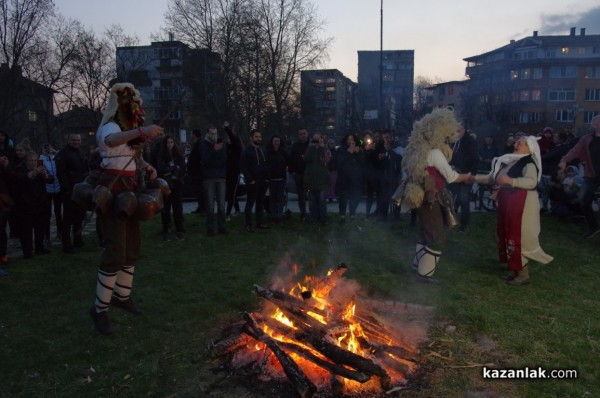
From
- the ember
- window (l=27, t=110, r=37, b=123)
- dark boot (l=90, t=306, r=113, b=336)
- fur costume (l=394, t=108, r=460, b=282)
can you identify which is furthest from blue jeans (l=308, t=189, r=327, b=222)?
window (l=27, t=110, r=37, b=123)

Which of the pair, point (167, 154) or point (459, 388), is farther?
point (167, 154)

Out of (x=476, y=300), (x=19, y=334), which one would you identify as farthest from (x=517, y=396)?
(x=19, y=334)

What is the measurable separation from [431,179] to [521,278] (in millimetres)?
1821

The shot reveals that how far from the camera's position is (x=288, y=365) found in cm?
341

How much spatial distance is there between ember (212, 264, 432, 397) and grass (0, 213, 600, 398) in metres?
0.23

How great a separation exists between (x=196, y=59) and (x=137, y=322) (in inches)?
1293

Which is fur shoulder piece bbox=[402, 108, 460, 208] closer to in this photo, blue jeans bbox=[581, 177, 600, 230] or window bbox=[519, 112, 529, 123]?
blue jeans bbox=[581, 177, 600, 230]

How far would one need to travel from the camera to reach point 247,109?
33.5 meters

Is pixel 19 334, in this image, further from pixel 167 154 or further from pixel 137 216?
pixel 167 154

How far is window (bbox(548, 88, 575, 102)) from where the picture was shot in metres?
64.6

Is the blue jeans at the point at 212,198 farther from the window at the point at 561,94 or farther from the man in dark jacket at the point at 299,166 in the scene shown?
the window at the point at 561,94

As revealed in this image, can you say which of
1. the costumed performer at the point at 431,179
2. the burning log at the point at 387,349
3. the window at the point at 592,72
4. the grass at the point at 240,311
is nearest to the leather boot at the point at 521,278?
the grass at the point at 240,311

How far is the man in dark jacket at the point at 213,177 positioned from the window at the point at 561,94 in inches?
2645

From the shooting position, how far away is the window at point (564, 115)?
64125 mm
